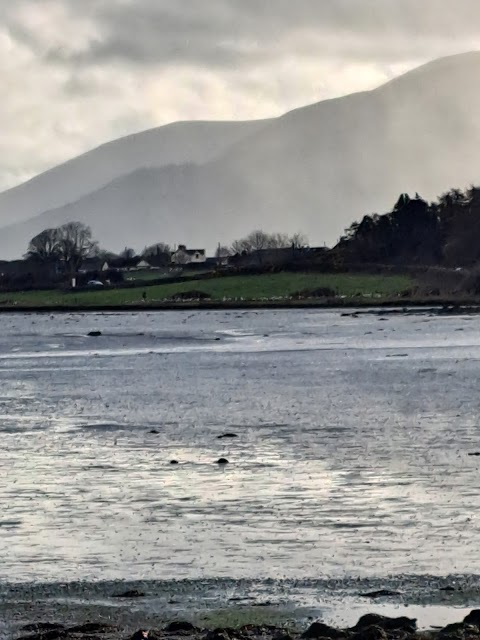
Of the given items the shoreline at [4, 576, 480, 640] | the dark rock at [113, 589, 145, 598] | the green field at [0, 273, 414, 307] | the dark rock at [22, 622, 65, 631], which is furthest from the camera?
the green field at [0, 273, 414, 307]

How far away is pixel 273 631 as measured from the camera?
14.9 m

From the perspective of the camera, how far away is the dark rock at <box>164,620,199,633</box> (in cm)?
1493

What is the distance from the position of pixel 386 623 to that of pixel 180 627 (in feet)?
7.09

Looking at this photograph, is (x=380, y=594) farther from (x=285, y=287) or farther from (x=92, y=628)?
(x=285, y=287)

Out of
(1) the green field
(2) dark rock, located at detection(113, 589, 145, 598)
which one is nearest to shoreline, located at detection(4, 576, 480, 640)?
(2) dark rock, located at detection(113, 589, 145, 598)

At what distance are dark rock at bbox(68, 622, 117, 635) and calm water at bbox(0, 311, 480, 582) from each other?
2.81 meters

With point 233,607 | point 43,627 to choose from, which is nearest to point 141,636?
point 43,627

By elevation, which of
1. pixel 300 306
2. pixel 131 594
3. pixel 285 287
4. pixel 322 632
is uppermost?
pixel 285 287

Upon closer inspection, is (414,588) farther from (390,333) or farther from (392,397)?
(390,333)

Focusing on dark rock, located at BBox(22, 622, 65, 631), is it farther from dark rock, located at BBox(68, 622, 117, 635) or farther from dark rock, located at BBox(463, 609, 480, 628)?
dark rock, located at BBox(463, 609, 480, 628)

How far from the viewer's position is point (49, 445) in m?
32.9

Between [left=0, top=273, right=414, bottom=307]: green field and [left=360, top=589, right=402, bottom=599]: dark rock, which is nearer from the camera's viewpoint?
[left=360, top=589, right=402, bottom=599]: dark rock

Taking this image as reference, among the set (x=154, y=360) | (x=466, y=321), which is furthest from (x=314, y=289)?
(x=154, y=360)

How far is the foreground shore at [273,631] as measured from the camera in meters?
14.2
